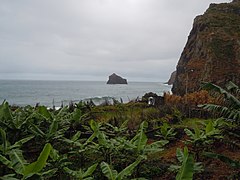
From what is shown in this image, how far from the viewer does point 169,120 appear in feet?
32.6

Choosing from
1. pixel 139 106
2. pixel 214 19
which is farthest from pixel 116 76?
pixel 139 106

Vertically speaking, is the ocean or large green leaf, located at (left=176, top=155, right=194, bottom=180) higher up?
large green leaf, located at (left=176, top=155, right=194, bottom=180)

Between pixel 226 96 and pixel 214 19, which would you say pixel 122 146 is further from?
pixel 214 19

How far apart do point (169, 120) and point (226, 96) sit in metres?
5.22

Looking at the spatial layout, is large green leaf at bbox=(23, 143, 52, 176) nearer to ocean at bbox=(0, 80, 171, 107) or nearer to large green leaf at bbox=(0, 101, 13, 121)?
large green leaf at bbox=(0, 101, 13, 121)

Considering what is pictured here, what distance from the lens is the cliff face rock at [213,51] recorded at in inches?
898

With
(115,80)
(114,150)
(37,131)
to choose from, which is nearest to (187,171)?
(114,150)

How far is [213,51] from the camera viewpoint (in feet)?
80.3

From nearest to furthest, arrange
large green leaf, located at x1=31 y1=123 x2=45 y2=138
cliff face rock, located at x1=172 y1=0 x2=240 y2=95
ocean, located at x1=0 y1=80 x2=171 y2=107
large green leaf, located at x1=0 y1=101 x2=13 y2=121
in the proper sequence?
large green leaf, located at x1=31 y1=123 x2=45 y2=138 → large green leaf, located at x1=0 y1=101 x2=13 y2=121 → cliff face rock, located at x1=172 y1=0 x2=240 y2=95 → ocean, located at x1=0 y1=80 x2=171 y2=107

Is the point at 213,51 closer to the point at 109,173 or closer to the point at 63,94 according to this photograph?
the point at 109,173

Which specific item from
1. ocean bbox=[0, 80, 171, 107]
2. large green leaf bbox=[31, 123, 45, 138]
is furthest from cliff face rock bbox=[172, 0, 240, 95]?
large green leaf bbox=[31, 123, 45, 138]

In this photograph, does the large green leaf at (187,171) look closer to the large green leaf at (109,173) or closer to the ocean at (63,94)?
the large green leaf at (109,173)

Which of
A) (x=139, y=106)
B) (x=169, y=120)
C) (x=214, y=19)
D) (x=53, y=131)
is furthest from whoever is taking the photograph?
(x=214, y=19)

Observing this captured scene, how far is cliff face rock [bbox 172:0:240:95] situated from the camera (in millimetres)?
22808
